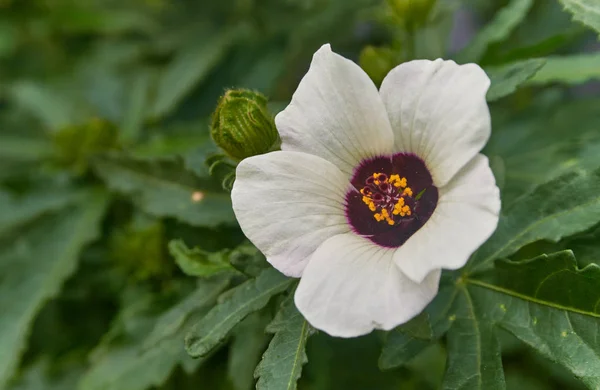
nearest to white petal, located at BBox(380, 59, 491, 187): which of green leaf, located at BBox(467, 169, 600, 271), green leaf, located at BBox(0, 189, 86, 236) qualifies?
green leaf, located at BBox(467, 169, 600, 271)

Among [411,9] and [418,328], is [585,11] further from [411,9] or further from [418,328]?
[418,328]

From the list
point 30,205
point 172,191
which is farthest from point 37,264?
point 172,191

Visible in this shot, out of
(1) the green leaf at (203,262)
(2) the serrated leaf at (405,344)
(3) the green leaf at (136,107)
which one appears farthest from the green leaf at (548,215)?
(3) the green leaf at (136,107)

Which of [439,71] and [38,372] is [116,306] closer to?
[38,372]

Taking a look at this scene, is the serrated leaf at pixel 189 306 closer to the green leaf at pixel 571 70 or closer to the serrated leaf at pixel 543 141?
the serrated leaf at pixel 543 141

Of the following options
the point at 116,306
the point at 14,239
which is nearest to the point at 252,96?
the point at 116,306

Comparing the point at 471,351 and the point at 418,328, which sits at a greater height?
the point at 418,328
